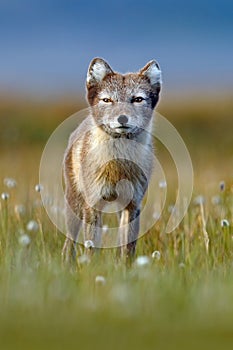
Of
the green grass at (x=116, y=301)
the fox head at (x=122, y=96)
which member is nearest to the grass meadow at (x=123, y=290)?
the green grass at (x=116, y=301)

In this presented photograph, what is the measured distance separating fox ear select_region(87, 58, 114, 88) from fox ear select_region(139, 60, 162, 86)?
0.35 m

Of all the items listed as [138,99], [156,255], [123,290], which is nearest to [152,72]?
[138,99]

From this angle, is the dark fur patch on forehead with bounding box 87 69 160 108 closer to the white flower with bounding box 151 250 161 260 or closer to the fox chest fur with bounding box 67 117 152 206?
the fox chest fur with bounding box 67 117 152 206

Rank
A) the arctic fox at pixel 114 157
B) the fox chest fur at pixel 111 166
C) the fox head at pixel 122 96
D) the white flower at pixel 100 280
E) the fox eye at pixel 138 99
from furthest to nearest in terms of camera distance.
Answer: the fox chest fur at pixel 111 166, the arctic fox at pixel 114 157, the fox eye at pixel 138 99, the fox head at pixel 122 96, the white flower at pixel 100 280

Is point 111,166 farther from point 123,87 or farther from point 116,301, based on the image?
point 116,301

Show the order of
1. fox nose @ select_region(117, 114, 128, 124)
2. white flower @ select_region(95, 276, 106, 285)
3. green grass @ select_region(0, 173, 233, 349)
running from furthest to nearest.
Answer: fox nose @ select_region(117, 114, 128, 124), white flower @ select_region(95, 276, 106, 285), green grass @ select_region(0, 173, 233, 349)

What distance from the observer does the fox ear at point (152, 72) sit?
795cm

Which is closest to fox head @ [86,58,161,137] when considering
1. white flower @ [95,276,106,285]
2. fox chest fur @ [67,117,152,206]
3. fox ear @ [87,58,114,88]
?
fox ear @ [87,58,114,88]

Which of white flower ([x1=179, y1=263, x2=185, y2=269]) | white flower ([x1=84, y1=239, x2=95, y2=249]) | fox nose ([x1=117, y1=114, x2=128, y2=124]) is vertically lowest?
white flower ([x1=179, y1=263, x2=185, y2=269])

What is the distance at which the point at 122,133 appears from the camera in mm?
7652

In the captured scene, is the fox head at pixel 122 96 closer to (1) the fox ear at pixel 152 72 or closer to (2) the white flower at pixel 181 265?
(1) the fox ear at pixel 152 72

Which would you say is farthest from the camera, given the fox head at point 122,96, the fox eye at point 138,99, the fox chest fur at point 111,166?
the fox chest fur at point 111,166

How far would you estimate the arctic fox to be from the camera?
25.5 feet

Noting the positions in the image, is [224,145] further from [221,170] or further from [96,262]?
[96,262]
